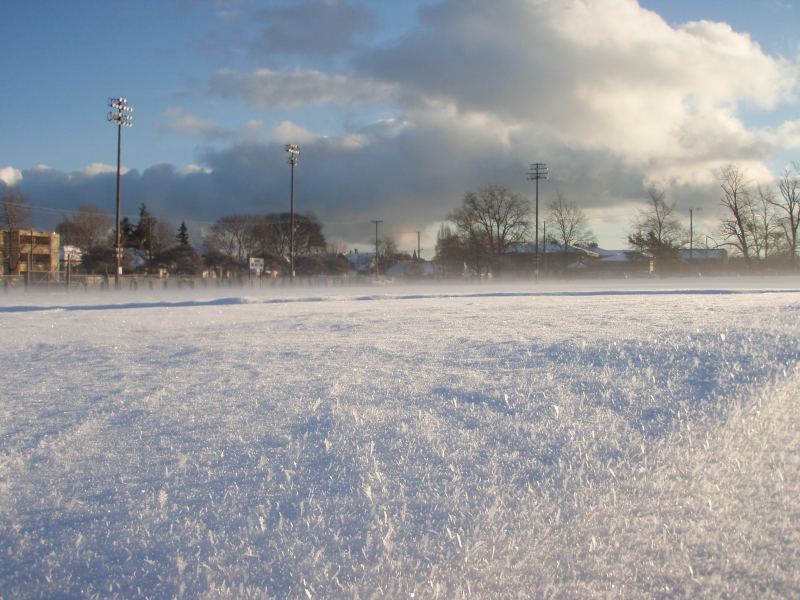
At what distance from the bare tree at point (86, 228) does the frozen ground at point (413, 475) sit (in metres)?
87.3

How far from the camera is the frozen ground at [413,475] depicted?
3.16 m

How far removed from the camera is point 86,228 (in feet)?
278

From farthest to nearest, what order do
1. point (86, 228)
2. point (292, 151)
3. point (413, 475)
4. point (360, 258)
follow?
point (360, 258) → point (86, 228) → point (292, 151) → point (413, 475)

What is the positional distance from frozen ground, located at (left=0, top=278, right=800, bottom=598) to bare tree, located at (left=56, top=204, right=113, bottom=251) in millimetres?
87250

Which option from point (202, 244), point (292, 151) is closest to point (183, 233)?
point (202, 244)

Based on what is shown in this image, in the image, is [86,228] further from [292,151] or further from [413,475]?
[413,475]

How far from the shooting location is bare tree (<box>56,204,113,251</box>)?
278 ft

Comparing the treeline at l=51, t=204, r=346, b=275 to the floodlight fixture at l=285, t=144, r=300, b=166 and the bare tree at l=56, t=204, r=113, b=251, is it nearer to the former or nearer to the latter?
the bare tree at l=56, t=204, r=113, b=251

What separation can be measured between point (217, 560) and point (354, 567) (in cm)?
76

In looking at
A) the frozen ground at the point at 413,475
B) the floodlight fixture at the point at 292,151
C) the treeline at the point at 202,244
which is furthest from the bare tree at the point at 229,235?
the frozen ground at the point at 413,475

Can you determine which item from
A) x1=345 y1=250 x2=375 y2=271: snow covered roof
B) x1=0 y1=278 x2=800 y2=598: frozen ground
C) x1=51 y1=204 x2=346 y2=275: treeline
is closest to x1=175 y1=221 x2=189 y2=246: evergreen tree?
x1=51 y1=204 x2=346 y2=275: treeline

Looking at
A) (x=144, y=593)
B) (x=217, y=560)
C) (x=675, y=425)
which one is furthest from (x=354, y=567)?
(x=675, y=425)

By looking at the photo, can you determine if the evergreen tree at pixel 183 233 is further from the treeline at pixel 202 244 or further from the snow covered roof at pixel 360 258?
the snow covered roof at pixel 360 258

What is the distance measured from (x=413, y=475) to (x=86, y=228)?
92.3 m
